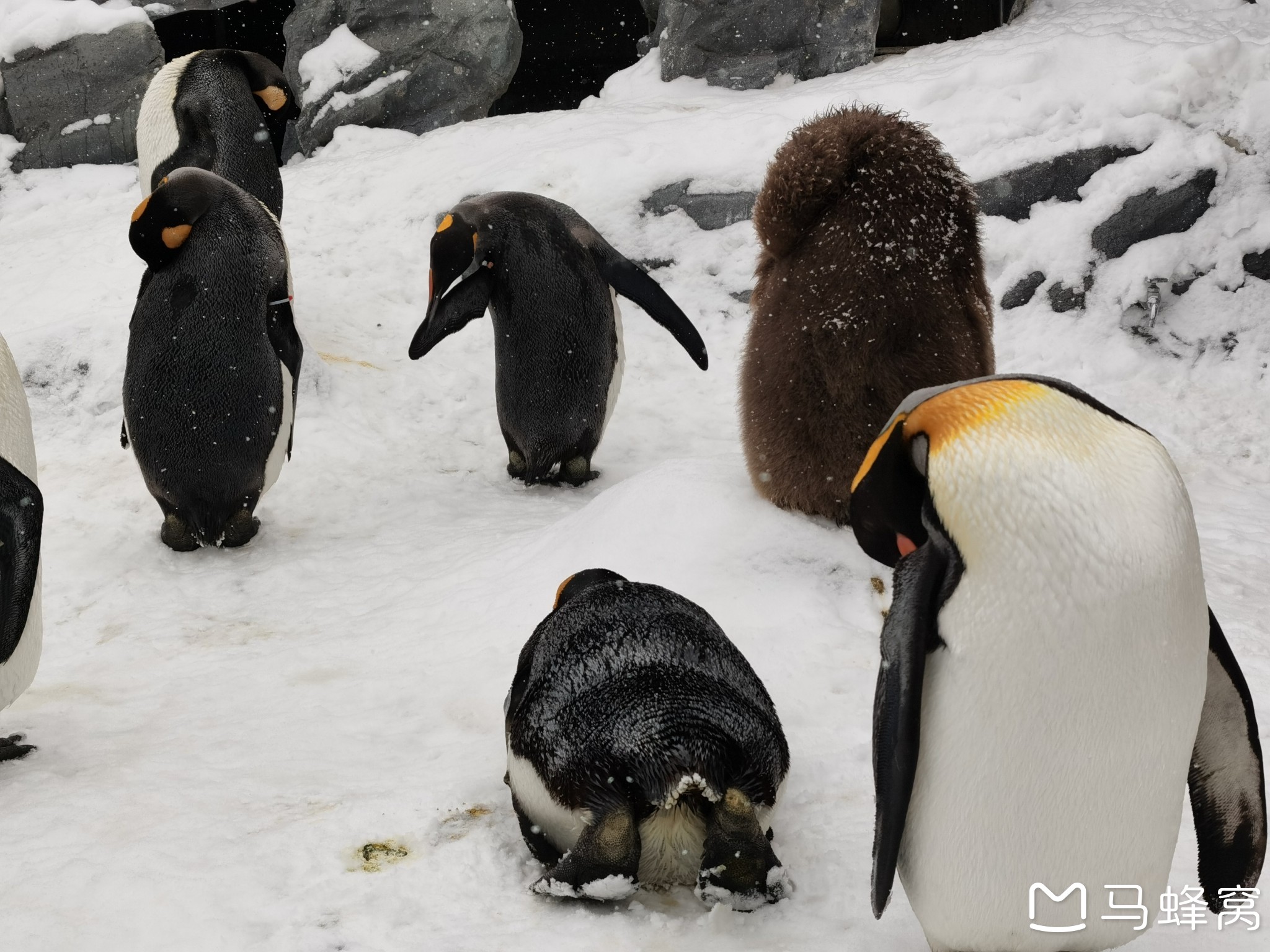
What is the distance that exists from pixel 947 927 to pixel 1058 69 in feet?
14.7

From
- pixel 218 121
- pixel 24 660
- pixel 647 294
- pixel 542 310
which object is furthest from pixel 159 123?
pixel 24 660

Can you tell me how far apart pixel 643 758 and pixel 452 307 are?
265 cm

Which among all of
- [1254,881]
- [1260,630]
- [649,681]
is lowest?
[1260,630]

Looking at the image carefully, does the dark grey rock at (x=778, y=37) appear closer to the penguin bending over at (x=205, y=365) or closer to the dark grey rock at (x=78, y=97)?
the dark grey rock at (x=78, y=97)

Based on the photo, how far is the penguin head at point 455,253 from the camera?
4.18 metres

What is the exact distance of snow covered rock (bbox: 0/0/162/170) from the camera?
715cm

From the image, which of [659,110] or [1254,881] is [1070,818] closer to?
[1254,881]

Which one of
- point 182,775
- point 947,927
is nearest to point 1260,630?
point 947,927

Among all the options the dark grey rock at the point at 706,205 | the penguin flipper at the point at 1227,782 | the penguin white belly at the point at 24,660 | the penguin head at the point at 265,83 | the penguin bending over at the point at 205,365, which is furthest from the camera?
the penguin head at the point at 265,83

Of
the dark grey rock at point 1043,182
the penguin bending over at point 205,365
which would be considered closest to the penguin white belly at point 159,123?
the penguin bending over at point 205,365

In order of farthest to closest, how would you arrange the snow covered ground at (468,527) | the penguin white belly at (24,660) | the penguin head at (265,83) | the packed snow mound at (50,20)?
1. the packed snow mound at (50,20)
2. the penguin head at (265,83)
3. the penguin white belly at (24,660)
4. the snow covered ground at (468,527)

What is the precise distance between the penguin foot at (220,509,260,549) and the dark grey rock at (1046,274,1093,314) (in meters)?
3.00

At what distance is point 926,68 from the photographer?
5816 mm

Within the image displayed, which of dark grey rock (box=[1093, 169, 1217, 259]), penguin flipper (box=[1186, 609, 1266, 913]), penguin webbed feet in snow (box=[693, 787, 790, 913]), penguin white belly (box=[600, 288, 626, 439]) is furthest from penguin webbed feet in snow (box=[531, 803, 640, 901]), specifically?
dark grey rock (box=[1093, 169, 1217, 259])
